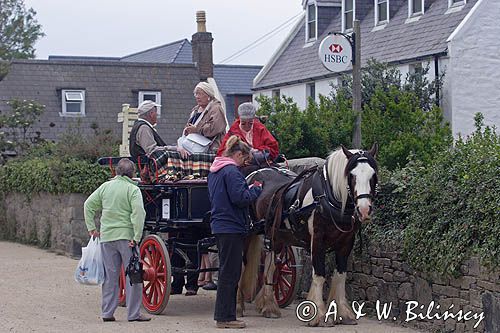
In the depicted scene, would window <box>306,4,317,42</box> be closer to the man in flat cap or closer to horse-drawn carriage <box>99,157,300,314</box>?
the man in flat cap

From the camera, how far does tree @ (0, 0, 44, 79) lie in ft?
222

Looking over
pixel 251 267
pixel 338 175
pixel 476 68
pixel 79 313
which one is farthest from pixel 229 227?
pixel 476 68

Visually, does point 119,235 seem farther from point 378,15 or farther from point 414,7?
point 378,15

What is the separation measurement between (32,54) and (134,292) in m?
59.5

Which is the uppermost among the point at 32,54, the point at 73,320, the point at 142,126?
the point at 32,54

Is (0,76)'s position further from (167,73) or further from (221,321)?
(221,321)

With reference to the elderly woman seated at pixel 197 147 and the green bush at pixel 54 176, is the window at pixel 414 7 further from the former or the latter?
the elderly woman seated at pixel 197 147

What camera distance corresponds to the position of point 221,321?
36.9 ft

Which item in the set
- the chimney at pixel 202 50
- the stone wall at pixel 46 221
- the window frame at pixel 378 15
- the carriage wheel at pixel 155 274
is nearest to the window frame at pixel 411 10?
the window frame at pixel 378 15

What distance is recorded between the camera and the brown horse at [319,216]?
10.8 meters

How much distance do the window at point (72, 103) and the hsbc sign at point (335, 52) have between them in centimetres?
2422

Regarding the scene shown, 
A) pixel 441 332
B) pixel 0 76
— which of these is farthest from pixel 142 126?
pixel 0 76

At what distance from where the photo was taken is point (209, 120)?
43.0ft

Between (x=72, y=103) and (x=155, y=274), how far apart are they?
1157 inches
